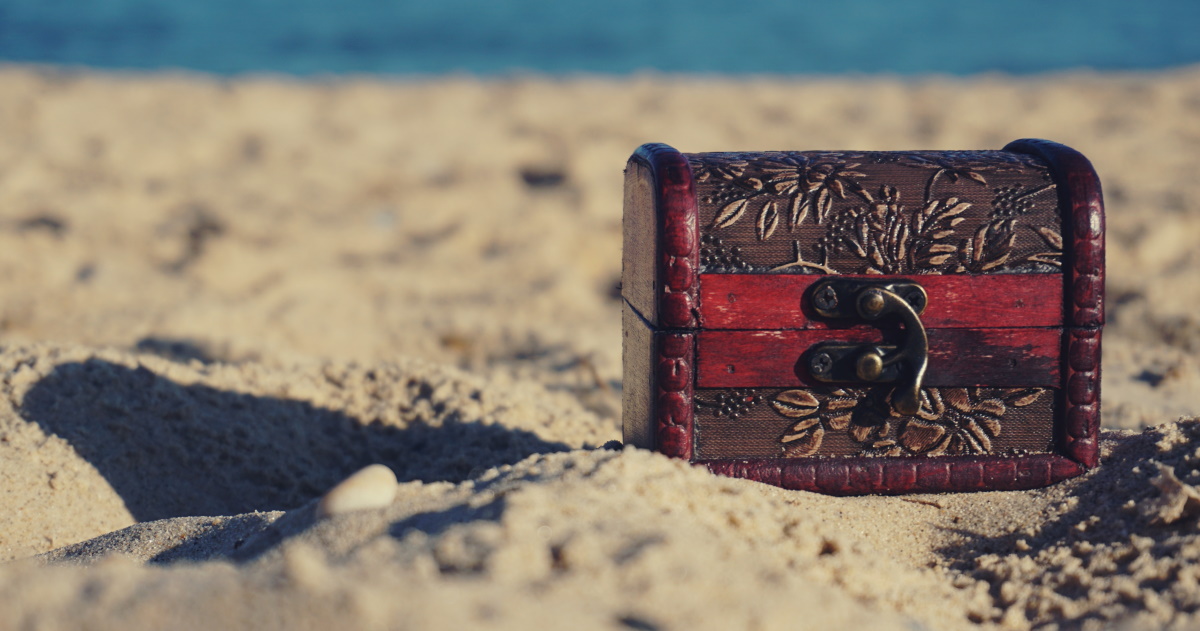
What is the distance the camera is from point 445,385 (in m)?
3.08

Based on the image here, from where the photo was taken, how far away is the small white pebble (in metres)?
1.60

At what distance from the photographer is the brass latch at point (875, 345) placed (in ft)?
6.77

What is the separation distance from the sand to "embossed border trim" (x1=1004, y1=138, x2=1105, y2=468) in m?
0.13

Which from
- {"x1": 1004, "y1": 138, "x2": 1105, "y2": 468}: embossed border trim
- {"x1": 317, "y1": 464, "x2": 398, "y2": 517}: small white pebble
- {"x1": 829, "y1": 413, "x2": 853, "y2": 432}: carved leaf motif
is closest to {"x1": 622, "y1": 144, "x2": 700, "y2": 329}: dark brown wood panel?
{"x1": 829, "y1": 413, "x2": 853, "y2": 432}: carved leaf motif

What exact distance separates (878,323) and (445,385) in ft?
4.83

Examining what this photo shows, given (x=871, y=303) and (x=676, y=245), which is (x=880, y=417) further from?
(x=676, y=245)

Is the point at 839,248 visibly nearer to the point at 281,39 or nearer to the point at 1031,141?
the point at 1031,141

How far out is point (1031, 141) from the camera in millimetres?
2311

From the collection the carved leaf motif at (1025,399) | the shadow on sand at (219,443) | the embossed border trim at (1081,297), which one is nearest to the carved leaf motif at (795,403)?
the carved leaf motif at (1025,399)

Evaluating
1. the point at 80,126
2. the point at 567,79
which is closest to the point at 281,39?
the point at 567,79

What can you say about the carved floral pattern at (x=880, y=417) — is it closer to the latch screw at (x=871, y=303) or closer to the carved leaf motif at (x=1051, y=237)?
the latch screw at (x=871, y=303)

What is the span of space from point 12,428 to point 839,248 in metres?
2.05

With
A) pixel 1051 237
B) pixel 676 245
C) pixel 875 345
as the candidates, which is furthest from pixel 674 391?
pixel 1051 237

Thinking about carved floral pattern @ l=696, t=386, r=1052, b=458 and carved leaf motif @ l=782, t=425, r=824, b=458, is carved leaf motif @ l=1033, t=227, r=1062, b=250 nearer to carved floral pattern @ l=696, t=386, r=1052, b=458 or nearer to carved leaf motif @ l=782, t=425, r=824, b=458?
carved floral pattern @ l=696, t=386, r=1052, b=458
